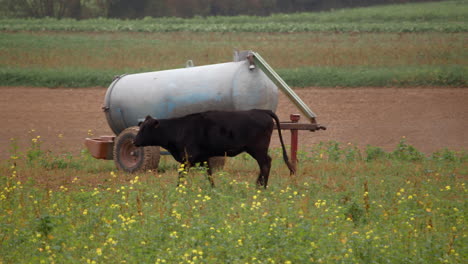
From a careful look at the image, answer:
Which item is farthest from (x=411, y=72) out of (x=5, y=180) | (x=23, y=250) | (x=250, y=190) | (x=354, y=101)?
(x=23, y=250)

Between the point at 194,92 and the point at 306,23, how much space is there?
105ft

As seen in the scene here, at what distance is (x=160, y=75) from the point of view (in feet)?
39.9

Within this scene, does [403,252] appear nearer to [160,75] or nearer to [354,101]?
[160,75]

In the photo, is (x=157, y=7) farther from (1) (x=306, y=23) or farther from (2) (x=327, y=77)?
(2) (x=327, y=77)

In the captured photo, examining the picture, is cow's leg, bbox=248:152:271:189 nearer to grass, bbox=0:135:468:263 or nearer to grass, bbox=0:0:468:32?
grass, bbox=0:135:468:263

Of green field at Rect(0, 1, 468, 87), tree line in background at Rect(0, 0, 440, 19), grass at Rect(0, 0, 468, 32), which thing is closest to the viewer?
green field at Rect(0, 1, 468, 87)

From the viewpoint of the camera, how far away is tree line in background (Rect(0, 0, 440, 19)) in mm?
53281

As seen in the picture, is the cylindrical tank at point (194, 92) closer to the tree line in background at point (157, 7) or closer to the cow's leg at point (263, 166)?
the cow's leg at point (263, 166)

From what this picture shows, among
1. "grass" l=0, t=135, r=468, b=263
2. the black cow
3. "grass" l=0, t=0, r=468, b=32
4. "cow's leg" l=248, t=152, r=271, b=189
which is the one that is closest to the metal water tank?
"grass" l=0, t=135, r=468, b=263

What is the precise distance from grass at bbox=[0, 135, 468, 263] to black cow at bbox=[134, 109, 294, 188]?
37 cm

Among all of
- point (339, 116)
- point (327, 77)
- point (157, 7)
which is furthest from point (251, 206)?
point (157, 7)

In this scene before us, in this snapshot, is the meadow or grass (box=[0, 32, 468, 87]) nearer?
the meadow

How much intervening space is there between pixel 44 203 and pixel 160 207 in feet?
5.25

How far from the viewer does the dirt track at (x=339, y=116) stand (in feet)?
53.7
